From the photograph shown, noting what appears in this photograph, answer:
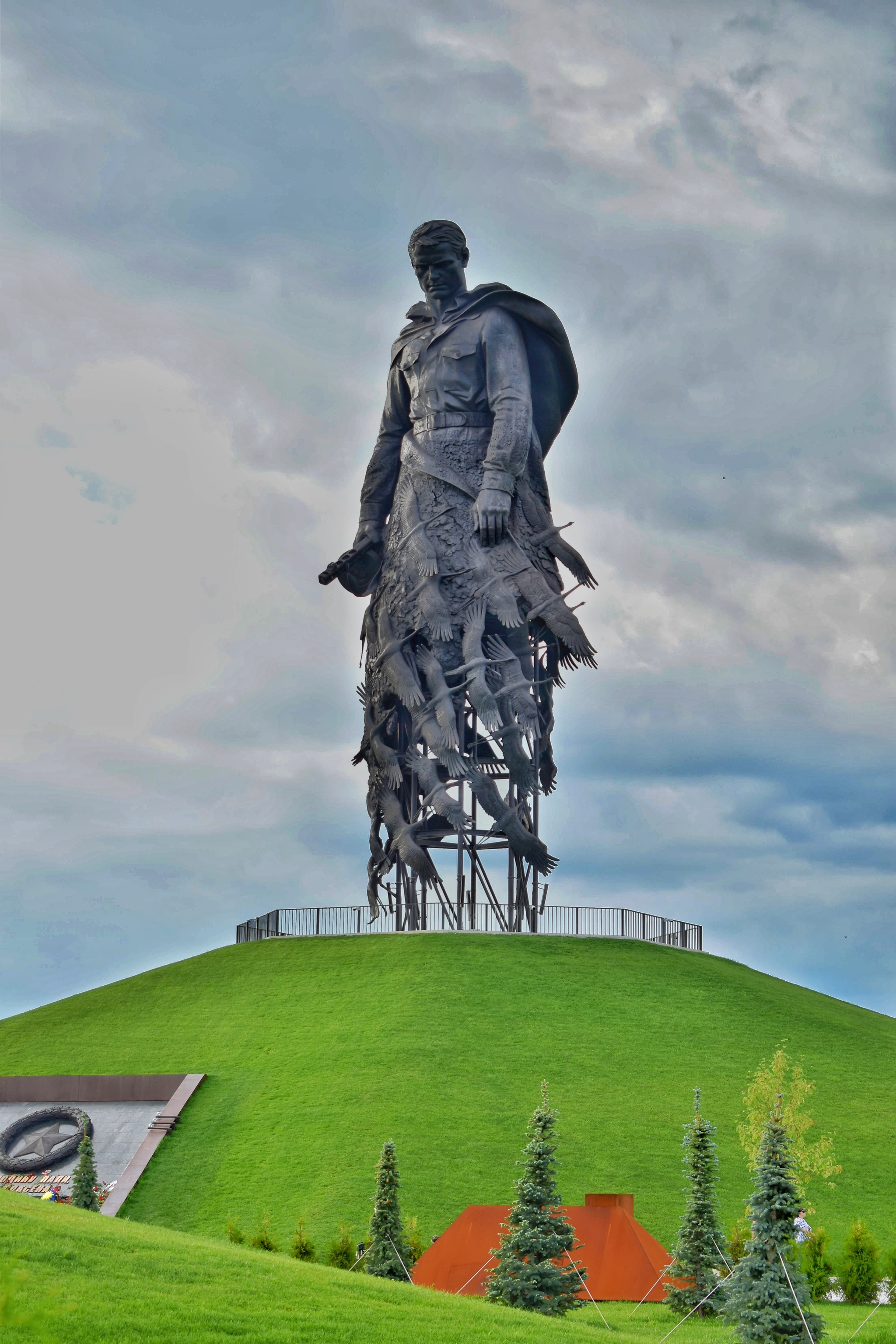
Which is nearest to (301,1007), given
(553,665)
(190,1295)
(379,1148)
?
(379,1148)

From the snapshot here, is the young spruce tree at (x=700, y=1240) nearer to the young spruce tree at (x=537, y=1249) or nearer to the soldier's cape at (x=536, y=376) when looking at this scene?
the young spruce tree at (x=537, y=1249)

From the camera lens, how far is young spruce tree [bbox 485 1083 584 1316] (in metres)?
17.1

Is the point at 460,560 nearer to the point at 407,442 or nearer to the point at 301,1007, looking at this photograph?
the point at 407,442

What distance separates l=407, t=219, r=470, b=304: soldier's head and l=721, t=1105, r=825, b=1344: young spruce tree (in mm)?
29835

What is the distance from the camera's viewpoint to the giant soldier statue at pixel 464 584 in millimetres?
37812

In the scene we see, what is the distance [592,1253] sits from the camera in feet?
64.7

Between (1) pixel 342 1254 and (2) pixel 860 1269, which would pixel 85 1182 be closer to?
(1) pixel 342 1254

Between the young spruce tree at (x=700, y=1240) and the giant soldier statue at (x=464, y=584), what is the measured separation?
61.2 feet

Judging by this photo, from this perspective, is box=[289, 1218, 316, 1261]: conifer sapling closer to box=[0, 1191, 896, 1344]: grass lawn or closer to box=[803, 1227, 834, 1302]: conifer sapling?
box=[0, 1191, 896, 1344]: grass lawn

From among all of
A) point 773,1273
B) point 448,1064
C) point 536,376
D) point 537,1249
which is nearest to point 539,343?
point 536,376

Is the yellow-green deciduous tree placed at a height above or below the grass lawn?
above

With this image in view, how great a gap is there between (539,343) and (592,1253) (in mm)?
27355

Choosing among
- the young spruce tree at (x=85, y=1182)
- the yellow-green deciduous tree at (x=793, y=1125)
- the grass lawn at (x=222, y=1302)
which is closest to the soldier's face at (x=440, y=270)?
the yellow-green deciduous tree at (x=793, y=1125)

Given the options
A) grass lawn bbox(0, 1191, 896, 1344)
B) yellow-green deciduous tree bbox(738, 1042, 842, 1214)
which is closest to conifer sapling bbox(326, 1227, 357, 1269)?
grass lawn bbox(0, 1191, 896, 1344)
